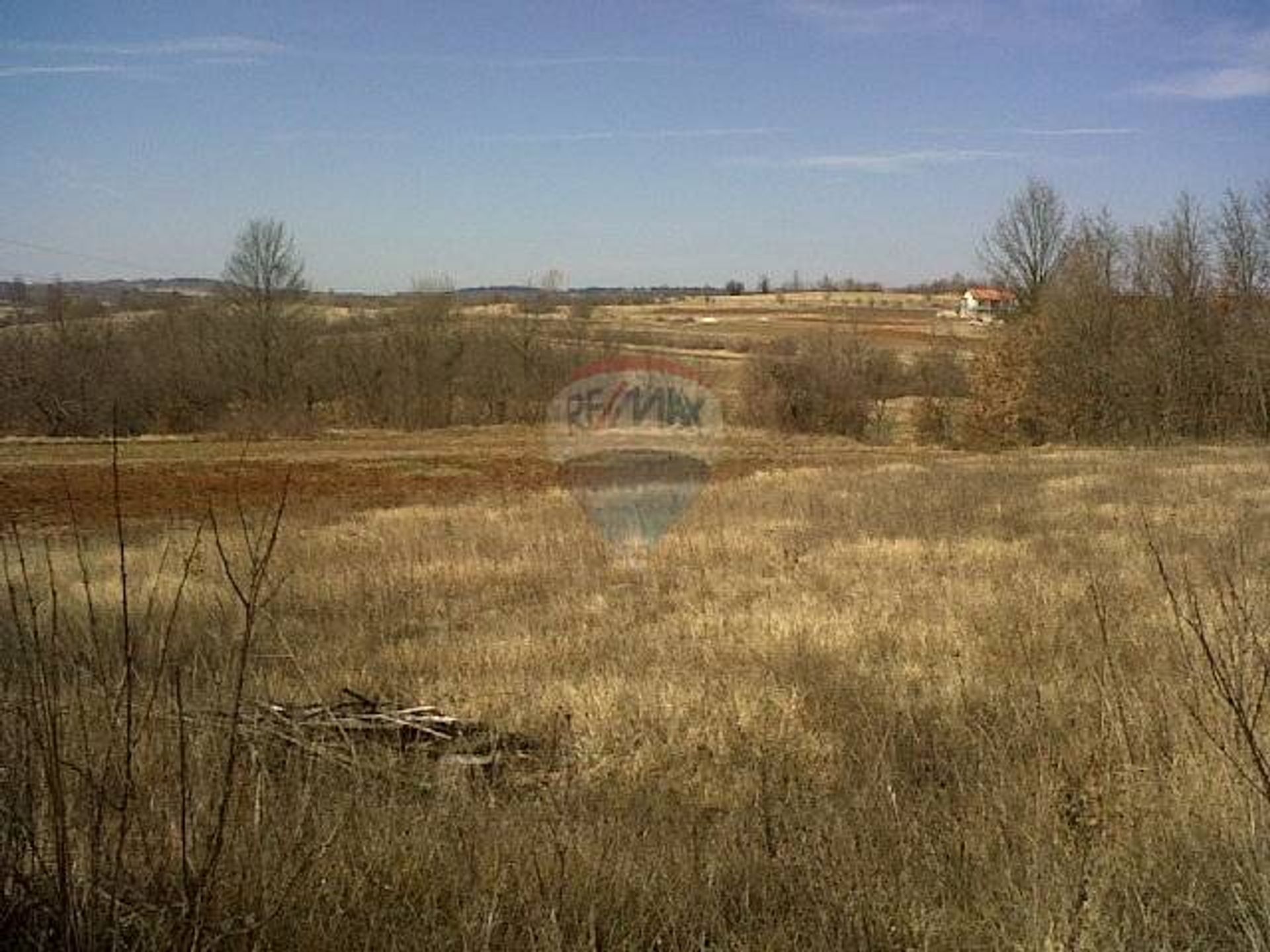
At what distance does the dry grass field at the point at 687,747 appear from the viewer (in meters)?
3.10

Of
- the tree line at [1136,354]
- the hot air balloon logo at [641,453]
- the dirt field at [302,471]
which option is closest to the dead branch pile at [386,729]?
the hot air balloon logo at [641,453]

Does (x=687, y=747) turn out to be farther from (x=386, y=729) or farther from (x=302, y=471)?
(x=302, y=471)

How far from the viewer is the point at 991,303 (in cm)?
4656

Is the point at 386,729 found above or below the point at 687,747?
above

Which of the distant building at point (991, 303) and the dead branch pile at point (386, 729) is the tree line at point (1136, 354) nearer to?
the distant building at point (991, 303)

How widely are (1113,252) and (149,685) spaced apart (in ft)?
135

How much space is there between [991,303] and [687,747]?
4508 centimetres

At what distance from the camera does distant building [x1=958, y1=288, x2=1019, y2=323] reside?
4456 centimetres

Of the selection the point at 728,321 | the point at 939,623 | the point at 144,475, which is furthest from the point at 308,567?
the point at 728,321

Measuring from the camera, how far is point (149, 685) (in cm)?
626

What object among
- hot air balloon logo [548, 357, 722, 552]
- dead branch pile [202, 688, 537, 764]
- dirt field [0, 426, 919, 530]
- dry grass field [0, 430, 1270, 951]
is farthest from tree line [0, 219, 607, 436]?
dead branch pile [202, 688, 537, 764]

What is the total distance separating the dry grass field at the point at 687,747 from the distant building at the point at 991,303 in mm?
32567

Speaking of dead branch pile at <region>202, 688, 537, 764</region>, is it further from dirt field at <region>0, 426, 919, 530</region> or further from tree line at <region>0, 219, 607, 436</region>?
tree line at <region>0, 219, 607, 436</region>

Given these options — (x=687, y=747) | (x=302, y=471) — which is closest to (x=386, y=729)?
(x=687, y=747)
